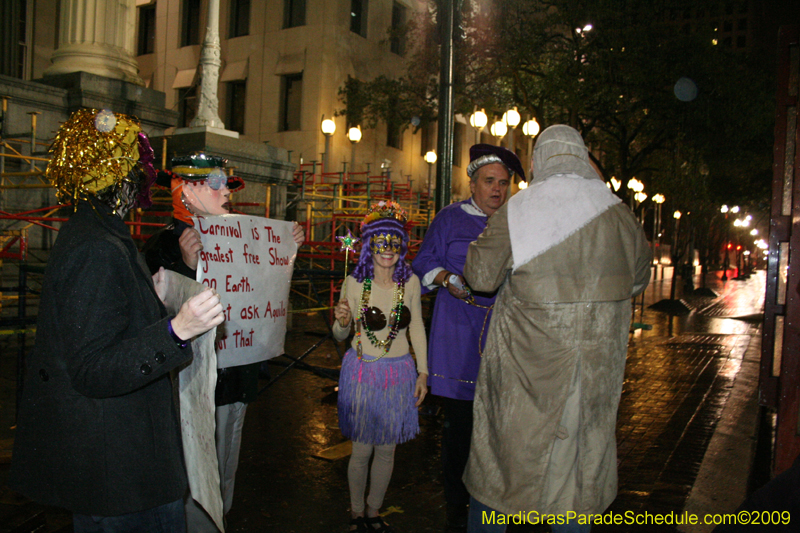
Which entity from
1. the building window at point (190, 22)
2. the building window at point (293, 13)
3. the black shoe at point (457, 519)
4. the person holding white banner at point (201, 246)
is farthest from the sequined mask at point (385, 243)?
the building window at point (190, 22)

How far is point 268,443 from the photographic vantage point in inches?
213

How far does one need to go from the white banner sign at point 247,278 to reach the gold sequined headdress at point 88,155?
1.16 m

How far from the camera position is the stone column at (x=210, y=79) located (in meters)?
12.1

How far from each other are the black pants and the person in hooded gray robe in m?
1.02

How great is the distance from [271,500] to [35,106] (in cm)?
873

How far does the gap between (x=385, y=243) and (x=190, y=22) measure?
27.2m

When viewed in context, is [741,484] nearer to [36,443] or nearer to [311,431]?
[311,431]

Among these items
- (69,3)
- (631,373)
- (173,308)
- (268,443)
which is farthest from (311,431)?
(69,3)

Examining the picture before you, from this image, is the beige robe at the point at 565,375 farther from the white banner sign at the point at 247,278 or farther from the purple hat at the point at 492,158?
the white banner sign at the point at 247,278

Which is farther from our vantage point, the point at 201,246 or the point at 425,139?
the point at 425,139

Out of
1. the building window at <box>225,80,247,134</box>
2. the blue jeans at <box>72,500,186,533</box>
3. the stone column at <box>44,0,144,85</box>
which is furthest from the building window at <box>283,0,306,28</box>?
the blue jeans at <box>72,500,186,533</box>

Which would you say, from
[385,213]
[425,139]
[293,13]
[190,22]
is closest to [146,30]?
[190,22]

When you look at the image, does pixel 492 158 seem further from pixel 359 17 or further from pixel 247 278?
pixel 359 17

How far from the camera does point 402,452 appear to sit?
5.32m
